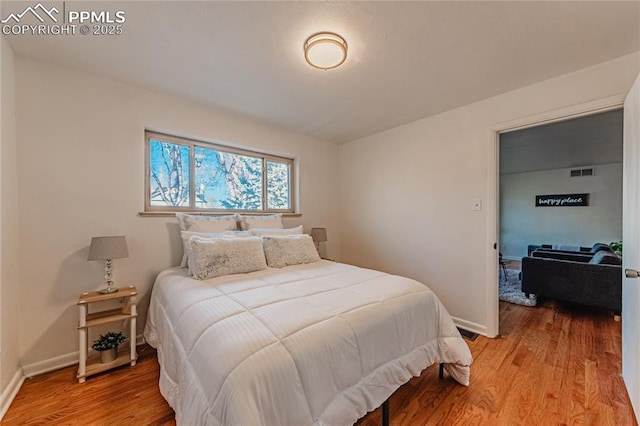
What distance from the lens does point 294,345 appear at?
1.04 m

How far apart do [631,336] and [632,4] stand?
1920 mm

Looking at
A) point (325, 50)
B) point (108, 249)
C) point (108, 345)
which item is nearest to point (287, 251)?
point (108, 249)

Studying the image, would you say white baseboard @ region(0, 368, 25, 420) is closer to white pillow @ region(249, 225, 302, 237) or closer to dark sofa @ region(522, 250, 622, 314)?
white pillow @ region(249, 225, 302, 237)

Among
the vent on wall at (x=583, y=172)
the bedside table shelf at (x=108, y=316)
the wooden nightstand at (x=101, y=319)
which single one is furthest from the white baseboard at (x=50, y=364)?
the vent on wall at (x=583, y=172)

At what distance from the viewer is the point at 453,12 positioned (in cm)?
140

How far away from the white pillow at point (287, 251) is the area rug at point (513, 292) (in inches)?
113

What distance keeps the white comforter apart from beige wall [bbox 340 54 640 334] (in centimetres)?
111

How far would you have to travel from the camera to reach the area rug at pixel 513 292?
3288mm

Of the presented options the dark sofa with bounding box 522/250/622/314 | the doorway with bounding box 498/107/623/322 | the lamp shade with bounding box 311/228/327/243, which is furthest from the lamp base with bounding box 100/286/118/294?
the dark sofa with bounding box 522/250/622/314

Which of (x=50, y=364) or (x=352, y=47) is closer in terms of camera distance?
(x=352, y=47)

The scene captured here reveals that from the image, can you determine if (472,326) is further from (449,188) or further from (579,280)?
(579,280)

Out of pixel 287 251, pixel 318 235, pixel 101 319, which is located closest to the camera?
pixel 101 319

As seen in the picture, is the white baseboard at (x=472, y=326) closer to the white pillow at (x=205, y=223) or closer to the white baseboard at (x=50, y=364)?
the white pillow at (x=205, y=223)

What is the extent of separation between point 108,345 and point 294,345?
178 centimetres
